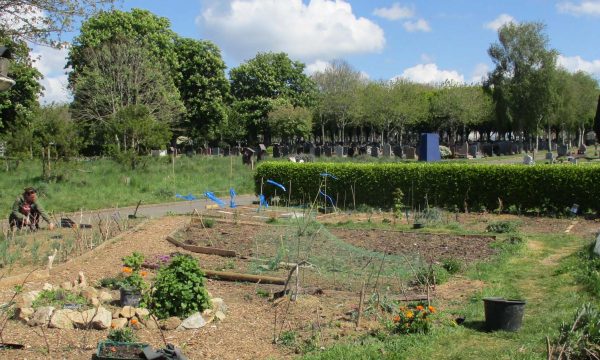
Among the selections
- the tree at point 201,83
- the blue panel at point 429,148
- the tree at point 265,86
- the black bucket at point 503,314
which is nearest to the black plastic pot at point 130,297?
the black bucket at point 503,314

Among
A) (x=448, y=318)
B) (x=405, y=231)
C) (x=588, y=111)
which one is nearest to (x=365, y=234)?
(x=405, y=231)

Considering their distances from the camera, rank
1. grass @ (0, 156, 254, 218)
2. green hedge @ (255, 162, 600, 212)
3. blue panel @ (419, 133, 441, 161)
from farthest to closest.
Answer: blue panel @ (419, 133, 441, 161)
grass @ (0, 156, 254, 218)
green hedge @ (255, 162, 600, 212)

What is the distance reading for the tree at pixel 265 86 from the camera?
6925cm

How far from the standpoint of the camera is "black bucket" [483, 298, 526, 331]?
6.92m

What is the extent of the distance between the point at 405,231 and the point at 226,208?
6360 mm

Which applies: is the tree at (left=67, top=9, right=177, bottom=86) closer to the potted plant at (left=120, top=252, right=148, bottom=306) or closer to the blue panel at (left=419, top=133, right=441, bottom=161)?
the blue panel at (left=419, top=133, right=441, bottom=161)

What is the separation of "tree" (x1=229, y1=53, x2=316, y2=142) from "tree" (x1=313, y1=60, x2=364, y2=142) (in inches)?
112

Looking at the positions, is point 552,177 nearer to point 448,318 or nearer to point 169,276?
point 448,318

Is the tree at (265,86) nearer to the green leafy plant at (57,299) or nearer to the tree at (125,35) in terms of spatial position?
the tree at (125,35)

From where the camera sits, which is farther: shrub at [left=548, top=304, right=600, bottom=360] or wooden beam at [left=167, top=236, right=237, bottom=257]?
wooden beam at [left=167, top=236, right=237, bottom=257]

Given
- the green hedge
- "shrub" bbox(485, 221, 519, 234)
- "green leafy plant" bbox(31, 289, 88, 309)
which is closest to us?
"green leafy plant" bbox(31, 289, 88, 309)

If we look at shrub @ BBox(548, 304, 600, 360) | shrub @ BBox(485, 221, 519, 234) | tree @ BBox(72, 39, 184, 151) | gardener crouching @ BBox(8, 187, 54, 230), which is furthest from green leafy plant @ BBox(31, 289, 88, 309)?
tree @ BBox(72, 39, 184, 151)

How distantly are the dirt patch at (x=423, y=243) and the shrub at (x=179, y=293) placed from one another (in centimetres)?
530

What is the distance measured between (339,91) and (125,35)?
22.2m
